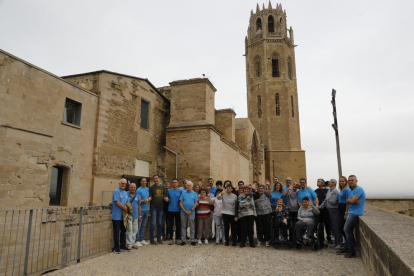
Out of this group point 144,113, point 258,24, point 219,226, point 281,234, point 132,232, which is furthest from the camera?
point 258,24

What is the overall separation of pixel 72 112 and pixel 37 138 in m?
1.90

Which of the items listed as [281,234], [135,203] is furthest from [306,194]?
[135,203]

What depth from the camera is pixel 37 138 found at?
875 centimetres

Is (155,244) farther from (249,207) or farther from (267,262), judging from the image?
(267,262)

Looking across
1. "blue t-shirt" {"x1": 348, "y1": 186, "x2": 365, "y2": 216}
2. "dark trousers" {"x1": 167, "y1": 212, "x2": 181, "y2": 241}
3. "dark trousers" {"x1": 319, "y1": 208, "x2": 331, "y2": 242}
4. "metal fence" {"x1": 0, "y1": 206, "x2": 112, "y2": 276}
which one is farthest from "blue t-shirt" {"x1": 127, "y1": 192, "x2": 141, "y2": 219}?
"blue t-shirt" {"x1": 348, "y1": 186, "x2": 365, "y2": 216}

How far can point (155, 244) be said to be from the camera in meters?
7.55

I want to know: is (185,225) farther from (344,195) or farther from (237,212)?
(344,195)

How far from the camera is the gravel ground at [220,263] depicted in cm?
505

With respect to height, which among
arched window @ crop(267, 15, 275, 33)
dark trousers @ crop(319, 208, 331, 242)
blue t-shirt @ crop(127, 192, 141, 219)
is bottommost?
dark trousers @ crop(319, 208, 331, 242)

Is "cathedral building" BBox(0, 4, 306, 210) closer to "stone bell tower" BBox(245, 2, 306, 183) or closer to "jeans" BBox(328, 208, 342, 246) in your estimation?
"jeans" BBox(328, 208, 342, 246)

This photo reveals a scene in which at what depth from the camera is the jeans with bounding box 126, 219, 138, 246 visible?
6953mm

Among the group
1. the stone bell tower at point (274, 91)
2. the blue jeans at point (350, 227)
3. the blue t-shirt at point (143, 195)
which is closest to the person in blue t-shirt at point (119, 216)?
the blue t-shirt at point (143, 195)

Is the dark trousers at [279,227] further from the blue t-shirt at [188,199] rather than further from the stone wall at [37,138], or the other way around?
the stone wall at [37,138]

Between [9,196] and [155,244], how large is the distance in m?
4.46
